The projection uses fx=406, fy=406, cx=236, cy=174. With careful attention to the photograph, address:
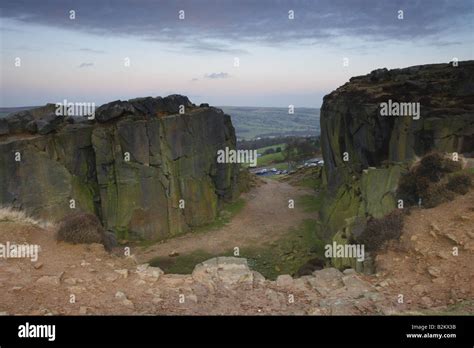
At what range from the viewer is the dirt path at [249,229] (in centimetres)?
3066

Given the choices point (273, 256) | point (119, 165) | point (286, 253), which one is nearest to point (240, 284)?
point (273, 256)

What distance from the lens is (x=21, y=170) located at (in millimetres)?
28016

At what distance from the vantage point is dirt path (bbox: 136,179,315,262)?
1207 inches

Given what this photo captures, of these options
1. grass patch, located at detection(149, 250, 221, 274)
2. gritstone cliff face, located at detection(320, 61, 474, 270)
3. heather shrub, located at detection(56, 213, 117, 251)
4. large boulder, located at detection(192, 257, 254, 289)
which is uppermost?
gritstone cliff face, located at detection(320, 61, 474, 270)

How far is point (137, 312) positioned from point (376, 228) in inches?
354

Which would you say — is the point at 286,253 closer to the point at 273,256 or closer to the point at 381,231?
the point at 273,256

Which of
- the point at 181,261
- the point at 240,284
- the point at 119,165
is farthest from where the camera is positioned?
the point at 119,165

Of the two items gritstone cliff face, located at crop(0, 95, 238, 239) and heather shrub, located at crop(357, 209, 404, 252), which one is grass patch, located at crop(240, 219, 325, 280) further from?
heather shrub, located at crop(357, 209, 404, 252)

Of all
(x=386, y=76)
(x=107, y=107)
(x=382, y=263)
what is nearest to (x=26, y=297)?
(x=382, y=263)

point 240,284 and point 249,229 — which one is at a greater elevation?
point 240,284

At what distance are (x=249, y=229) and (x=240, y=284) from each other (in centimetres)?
2211

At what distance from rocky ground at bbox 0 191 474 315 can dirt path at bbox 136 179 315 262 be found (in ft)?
53.2

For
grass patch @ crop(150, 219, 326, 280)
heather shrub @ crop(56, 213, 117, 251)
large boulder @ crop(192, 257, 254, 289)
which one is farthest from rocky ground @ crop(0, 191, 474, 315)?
grass patch @ crop(150, 219, 326, 280)

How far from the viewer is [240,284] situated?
12109 millimetres
